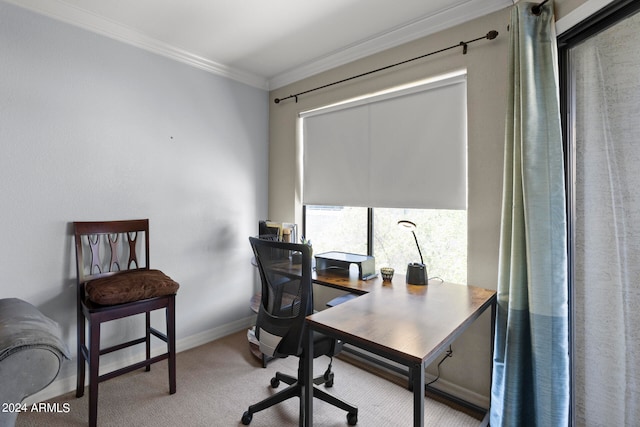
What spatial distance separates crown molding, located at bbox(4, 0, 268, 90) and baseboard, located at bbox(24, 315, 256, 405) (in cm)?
228

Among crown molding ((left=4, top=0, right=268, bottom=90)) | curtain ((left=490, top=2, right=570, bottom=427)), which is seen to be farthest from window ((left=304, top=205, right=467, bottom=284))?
crown molding ((left=4, top=0, right=268, bottom=90))

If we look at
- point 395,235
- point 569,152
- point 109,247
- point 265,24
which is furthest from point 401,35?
point 109,247

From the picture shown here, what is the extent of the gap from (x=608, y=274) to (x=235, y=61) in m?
3.03

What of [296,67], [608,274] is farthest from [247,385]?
[296,67]

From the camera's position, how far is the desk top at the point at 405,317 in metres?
1.15

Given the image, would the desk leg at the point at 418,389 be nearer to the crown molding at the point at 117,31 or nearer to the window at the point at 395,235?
the window at the point at 395,235

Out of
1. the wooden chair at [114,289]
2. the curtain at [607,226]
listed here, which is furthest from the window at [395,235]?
the wooden chair at [114,289]

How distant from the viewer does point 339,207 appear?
2857 mm

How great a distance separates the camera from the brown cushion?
6.07 ft

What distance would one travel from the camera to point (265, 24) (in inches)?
88.6

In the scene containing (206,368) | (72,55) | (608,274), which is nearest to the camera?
(608,274)

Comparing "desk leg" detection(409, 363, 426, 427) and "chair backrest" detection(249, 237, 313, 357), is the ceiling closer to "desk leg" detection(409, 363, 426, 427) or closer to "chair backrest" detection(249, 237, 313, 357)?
"chair backrest" detection(249, 237, 313, 357)

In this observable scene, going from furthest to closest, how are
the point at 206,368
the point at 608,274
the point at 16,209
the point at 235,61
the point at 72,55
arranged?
the point at 235,61, the point at 206,368, the point at 72,55, the point at 16,209, the point at 608,274

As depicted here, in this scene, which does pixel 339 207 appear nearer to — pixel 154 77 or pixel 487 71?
pixel 487 71
